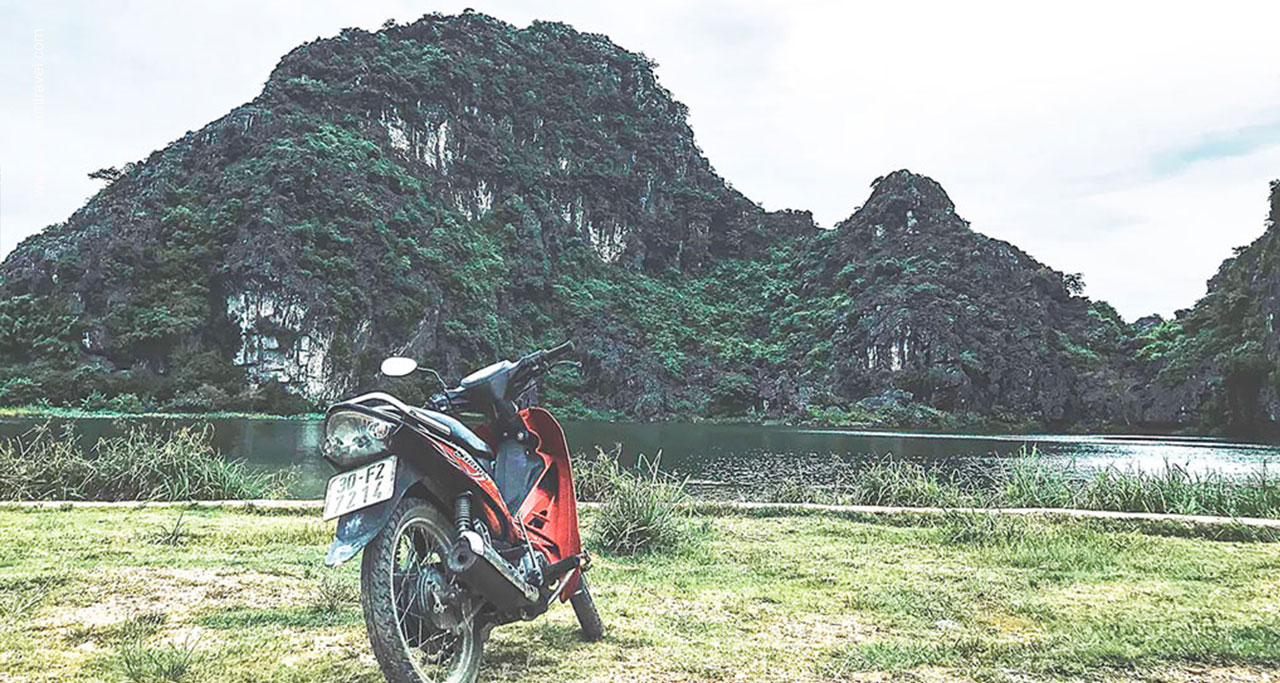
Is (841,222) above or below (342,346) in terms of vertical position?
above

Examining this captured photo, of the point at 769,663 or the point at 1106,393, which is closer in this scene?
the point at 769,663

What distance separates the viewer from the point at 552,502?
2611 millimetres

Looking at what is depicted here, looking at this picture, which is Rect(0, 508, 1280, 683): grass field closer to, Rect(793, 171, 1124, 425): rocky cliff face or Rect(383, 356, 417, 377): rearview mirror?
Rect(383, 356, 417, 377): rearview mirror

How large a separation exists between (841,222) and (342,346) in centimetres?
5922

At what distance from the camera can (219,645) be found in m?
2.43

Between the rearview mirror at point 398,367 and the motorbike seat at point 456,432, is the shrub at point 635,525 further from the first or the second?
the rearview mirror at point 398,367

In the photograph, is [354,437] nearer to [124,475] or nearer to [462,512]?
[462,512]

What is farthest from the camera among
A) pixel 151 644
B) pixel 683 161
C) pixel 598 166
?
pixel 683 161

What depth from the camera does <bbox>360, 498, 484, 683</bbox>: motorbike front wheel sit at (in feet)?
6.12

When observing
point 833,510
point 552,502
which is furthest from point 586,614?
point 833,510

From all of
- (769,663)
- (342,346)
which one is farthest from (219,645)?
(342,346)

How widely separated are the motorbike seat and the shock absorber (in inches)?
6.1

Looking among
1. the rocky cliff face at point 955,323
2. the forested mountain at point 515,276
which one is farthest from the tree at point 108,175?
the rocky cliff face at point 955,323

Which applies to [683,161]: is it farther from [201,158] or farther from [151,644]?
[151,644]
